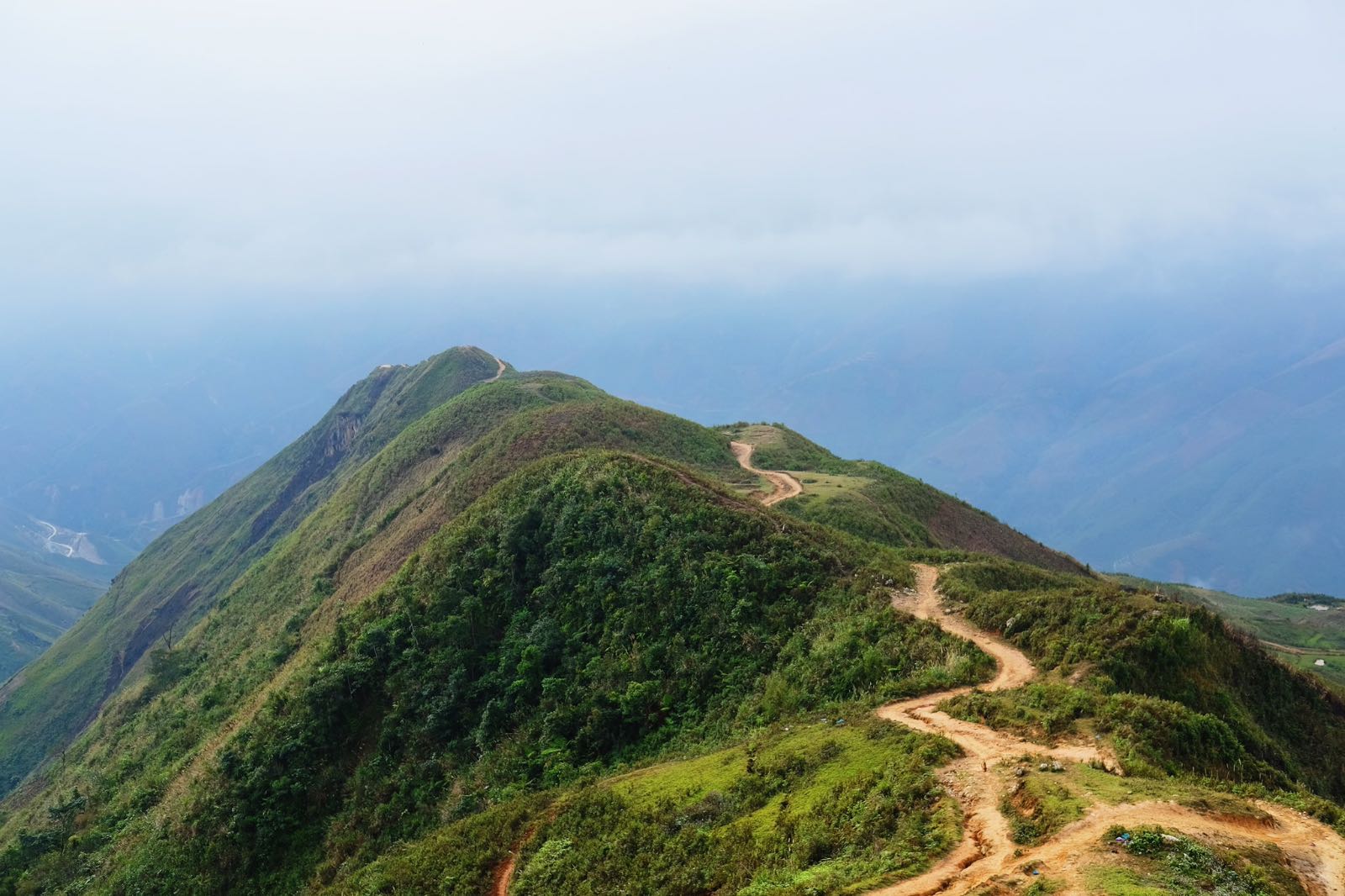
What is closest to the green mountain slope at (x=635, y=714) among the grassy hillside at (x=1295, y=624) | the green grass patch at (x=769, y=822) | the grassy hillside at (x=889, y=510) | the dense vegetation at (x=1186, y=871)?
the green grass patch at (x=769, y=822)

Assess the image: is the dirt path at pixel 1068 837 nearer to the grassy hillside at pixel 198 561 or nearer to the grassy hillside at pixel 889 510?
A: the grassy hillside at pixel 889 510

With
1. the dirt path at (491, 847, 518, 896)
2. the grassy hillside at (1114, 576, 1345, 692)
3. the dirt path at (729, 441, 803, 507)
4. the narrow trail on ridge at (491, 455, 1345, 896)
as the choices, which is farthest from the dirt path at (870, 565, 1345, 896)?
the grassy hillside at (1114, 576, 1345, 692)

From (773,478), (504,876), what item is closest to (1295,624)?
(773,478)

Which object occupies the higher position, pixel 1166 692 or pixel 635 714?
pixel 1166 692

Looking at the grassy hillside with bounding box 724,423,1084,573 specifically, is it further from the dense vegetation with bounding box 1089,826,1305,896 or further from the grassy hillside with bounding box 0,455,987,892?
the dense vegetation with bounding box 1089,826,1305,896

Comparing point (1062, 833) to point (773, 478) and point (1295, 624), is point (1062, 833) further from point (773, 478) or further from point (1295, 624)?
point (1295, 624)

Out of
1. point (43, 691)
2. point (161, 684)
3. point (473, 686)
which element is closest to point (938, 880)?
point (473, 686)

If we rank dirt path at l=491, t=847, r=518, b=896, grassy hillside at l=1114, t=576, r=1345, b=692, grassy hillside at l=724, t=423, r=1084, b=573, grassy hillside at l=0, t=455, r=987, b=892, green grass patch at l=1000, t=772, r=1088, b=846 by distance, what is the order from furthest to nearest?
grassy hillside at l=1114, t=576, r=1345, b=692 → grassy hillside at l=724, t=423, r=1084, b=573 → grassy hillside at l=0, t=455, r=987, b=892 → dirt path at l=491, t=847, r=518, b=896 → green grass patch at l=1000, t=772, r=1088, b=846
